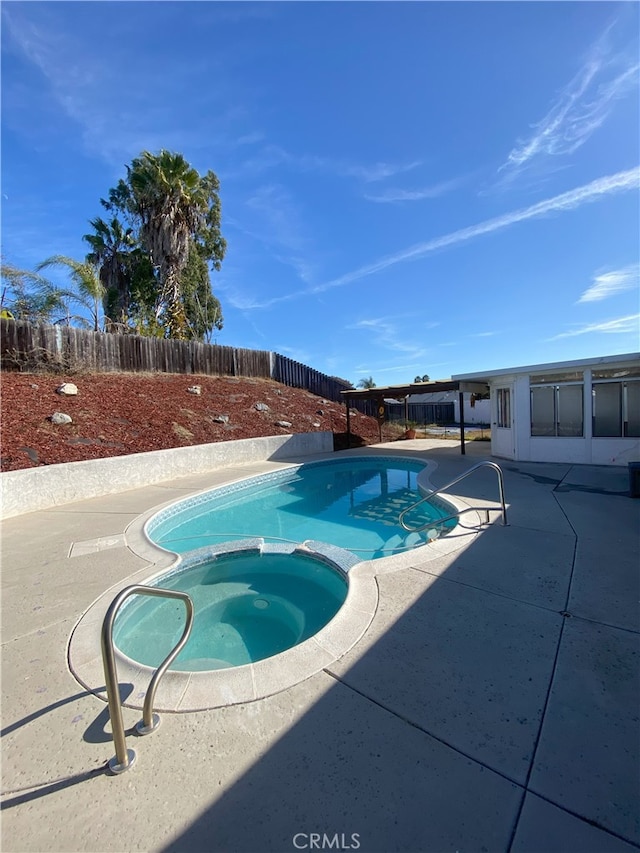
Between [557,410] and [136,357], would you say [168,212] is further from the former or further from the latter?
[557,410]

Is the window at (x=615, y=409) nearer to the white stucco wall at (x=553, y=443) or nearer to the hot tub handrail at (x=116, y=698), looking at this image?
the white stucco wall at (x=553, y=443)

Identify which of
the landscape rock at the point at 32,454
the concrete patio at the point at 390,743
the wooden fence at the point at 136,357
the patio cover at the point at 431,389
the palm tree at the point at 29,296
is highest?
the palm tree at the point at 29,296

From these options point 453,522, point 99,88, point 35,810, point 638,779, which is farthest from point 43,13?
point 638,779

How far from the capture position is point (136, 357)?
13.6 m

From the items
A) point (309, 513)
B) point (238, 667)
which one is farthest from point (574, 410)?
point (238, 667)

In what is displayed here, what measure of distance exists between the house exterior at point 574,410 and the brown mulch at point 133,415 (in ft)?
23.5

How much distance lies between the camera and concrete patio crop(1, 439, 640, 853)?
4.70 ft

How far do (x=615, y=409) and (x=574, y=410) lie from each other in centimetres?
83

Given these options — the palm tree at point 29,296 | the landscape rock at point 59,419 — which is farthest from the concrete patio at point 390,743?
the palm tree at point 29,296

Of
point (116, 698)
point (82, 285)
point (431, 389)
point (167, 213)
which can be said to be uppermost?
point (167, 213)

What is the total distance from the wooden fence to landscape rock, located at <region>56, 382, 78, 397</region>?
141cm

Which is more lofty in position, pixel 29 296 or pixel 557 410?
pixel 29 296

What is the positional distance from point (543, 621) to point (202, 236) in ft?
88.5

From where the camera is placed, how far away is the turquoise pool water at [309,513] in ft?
18.8
